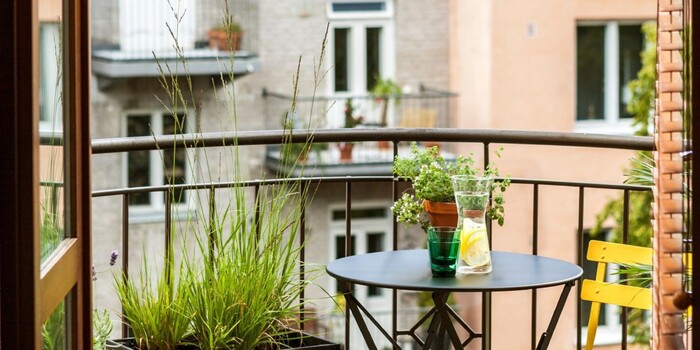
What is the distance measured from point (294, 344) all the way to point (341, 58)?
33.0 ft

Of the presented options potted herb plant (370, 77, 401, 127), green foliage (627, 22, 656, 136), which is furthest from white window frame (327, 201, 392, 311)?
green foliage (627, 22, 656, 136)

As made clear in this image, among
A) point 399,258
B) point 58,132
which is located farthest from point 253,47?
point 58,132

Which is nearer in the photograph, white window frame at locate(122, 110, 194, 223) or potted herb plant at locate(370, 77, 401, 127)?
white window frame at locate(122, 110, 194, 223)

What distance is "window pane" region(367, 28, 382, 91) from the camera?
1297cm

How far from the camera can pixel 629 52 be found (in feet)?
42.7

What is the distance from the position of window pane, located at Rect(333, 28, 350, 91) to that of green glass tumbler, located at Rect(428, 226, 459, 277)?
10.1m

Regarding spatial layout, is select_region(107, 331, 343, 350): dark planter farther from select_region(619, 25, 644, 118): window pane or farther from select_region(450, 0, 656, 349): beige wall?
select_region(619, 25, 644, 118): window pane

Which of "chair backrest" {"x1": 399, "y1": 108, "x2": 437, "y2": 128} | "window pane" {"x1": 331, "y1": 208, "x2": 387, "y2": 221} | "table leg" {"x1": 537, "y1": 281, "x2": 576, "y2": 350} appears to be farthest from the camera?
"window pane" {"x1": 331, "y1": 208, "x2": 387, "y2": 221}

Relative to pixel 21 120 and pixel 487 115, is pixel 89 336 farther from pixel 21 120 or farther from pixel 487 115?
pixel 487 115

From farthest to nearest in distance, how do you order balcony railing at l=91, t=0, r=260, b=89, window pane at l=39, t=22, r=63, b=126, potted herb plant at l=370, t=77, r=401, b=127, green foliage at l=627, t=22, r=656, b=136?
potted herb plant at l=370, t=77, r=401, b=127 < balcony railing at l=91, t=0, r=260, b=89 < green foliage at l=627, t=22, r=656, b=136 < window pane at l=39, t=22, r=63, b=126

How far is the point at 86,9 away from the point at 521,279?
1.13 m

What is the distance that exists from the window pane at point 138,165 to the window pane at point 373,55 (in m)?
2.46

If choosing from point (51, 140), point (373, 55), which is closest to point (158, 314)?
point (51, 140)

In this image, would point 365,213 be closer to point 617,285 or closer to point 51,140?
point 617,285
